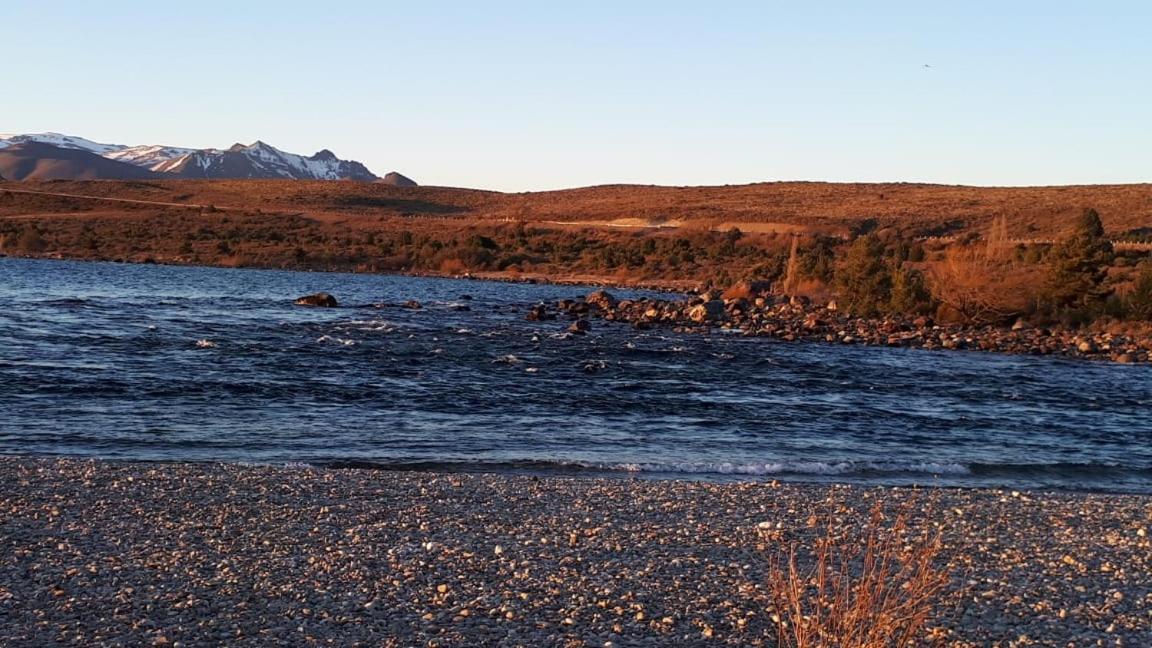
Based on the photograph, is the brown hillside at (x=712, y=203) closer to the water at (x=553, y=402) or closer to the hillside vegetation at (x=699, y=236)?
the hillside vegetation at (x=699, y=236)

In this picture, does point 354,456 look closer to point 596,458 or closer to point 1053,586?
point 596,458

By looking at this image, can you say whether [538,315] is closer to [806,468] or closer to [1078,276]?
[1078,276]

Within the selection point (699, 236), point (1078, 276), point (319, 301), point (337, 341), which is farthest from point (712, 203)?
point (337, 341)

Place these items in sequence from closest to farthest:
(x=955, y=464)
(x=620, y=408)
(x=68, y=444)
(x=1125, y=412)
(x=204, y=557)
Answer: (x=204, y=557), (x=68, y=444), (x=955, y=464), (x=620, y=408), (x=1125, y=412)

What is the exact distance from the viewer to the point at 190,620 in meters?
7.16

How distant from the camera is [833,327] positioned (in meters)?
39.8

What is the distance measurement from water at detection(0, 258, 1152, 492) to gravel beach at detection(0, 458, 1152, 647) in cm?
223

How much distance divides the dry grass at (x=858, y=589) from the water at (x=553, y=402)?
4896 millimetres

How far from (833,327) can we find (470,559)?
3266cm

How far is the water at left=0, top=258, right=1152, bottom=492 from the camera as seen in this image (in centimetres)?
1516

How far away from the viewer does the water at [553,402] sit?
15.2 meters

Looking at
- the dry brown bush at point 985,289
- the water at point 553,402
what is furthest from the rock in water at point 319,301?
the dry brown bush at point 985,289

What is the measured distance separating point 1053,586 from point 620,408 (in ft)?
38.6

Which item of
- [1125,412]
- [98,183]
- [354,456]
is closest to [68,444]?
[354,456]
